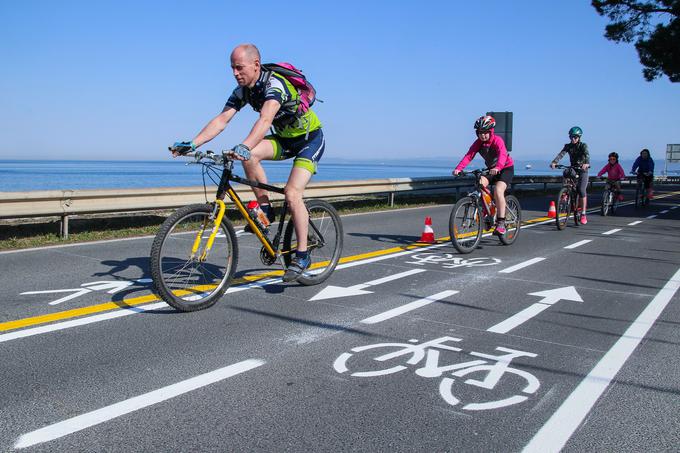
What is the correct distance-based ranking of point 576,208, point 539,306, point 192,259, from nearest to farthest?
point 192,259 → point 539,306 → point 576,208

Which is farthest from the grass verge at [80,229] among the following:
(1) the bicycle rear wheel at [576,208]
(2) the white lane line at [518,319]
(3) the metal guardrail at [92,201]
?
(1) the bicycle rear wheel at [576,208]

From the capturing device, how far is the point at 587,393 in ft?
12.6

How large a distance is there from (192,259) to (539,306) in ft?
10.9

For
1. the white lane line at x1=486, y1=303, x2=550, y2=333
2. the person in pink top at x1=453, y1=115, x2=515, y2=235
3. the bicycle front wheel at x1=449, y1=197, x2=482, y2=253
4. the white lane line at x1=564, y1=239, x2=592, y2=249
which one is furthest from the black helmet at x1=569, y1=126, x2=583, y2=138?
the white lane line at x1=486, y1=303, x2=550, y2=333

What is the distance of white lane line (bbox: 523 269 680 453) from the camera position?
10.4ft

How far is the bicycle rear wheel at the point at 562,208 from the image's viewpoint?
1391cm

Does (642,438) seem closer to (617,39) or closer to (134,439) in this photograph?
(134,439)

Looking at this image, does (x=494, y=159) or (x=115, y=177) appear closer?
(x=494, y=159)

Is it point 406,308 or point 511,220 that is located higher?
point 511,220

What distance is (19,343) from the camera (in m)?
4.53

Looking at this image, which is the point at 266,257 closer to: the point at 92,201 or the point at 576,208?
the point at 92,201

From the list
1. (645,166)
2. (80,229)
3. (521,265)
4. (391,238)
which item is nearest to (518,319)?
(521,265)

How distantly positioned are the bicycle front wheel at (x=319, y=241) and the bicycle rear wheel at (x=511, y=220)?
15.2 ft

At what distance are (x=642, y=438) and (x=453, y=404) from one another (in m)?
0.96
